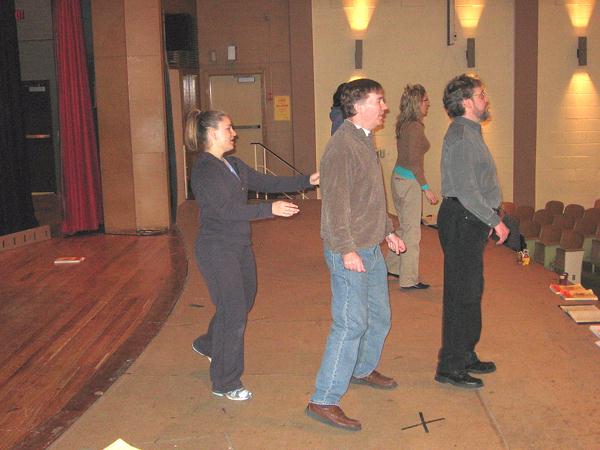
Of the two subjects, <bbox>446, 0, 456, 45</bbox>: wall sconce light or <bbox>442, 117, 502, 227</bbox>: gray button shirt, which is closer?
<bbox>442, 117, 502, 227</bbox>: gray button shirt

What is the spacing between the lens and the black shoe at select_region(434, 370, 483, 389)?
333cm

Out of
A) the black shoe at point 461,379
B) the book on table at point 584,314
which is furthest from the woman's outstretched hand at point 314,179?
the book on table at point 584,314

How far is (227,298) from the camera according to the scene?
319 centimetres

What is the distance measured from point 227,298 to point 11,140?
6.95 meters

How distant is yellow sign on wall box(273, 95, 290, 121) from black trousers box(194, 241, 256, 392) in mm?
8934

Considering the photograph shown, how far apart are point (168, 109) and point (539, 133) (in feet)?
20.1

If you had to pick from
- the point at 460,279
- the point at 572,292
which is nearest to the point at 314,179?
the point at 460,279

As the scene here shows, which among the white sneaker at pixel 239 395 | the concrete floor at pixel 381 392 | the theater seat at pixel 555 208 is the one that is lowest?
the concrete floor at pixel 381 392

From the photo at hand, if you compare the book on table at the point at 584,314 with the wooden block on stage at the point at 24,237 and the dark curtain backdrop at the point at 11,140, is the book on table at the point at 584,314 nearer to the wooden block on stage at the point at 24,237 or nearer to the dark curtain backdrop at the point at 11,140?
the wooden block on stage at the point at 24,237

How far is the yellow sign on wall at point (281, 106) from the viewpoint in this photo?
39.4 feet

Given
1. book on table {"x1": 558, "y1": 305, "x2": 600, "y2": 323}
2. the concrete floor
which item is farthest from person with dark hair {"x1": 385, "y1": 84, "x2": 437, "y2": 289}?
book on table {"x1": 558, "y1": 305, "x2": 600, "y2": 323}

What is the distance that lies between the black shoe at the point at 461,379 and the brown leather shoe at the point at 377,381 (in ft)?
0.76

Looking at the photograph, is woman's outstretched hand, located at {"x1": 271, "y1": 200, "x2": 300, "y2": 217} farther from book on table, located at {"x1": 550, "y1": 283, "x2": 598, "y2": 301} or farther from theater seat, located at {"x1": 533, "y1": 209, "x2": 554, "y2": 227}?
theater seat, located at {"x1": 533, "y1": 209, "x2": 554, "y2": 227}

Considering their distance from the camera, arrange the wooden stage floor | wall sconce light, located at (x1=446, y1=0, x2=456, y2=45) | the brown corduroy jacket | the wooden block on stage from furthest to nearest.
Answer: wall sconce light, located at (x1=446, y1=0, x2=456, y2=45), the wooden block on stage, the wooden stage floor, the brown corduroy jacket
